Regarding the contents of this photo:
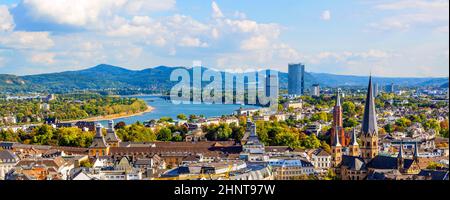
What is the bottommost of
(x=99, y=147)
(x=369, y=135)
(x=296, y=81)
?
(x=99, y=147)

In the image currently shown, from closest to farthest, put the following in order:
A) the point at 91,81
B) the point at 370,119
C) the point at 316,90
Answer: the point at 370,119 → the point at 316,90 → the point at 91,81

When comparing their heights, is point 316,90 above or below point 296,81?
below

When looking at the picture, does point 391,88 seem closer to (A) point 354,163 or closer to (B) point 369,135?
(B) point 369,135

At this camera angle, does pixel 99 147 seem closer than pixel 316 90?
Yes

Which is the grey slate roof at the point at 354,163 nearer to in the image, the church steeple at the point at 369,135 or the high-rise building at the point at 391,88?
the church steeple at the point at 369,135

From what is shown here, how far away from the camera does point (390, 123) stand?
65.1ft

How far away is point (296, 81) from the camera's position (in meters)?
30.1

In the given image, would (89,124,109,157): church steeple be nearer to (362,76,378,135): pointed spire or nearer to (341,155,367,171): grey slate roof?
(341,155,367,171): grey slate roof

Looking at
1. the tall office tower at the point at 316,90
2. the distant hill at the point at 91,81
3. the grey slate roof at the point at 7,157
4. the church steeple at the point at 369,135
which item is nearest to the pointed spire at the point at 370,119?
the church steeple at the point at 369,135

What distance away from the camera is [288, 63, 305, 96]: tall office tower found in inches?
1084

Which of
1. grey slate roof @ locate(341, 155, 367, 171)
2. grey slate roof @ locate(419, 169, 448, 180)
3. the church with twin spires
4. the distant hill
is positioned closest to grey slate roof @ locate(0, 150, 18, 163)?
the church with twin spires

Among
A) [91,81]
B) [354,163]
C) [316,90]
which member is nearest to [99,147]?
[354,163]

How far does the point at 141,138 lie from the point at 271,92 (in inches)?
476
